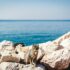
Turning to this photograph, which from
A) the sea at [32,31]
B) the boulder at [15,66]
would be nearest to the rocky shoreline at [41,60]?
the boulder at [15,66]

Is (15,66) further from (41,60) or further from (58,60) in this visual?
(58,60)

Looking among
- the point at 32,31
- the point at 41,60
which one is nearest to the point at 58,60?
the point at 41,60

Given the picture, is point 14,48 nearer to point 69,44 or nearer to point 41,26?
point 69,44

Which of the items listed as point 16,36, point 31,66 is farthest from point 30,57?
point 16,36

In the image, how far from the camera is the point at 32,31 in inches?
230

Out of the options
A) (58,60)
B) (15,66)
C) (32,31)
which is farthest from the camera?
(32,31)

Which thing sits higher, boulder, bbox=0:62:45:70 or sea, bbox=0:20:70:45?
sea, bbox=0:20:70:45

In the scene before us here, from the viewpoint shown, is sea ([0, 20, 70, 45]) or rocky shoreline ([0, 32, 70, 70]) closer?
rocky shoreline ([0, 32, 70, 70])

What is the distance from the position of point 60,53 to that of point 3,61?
2.55ft

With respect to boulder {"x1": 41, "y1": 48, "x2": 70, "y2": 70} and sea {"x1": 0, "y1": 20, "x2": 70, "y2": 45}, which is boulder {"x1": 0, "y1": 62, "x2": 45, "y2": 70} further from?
sea {"x1": 0, "y1": 20, "x2": 70, "y2": 45}

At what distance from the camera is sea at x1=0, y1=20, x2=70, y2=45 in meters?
5.75

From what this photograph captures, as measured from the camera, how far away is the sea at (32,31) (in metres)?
5.75

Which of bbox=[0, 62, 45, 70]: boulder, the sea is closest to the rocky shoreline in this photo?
bbox=[0, 62, 45, 70]: boulder

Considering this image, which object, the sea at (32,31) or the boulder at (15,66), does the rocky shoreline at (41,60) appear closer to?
the boulder at (15,66)
